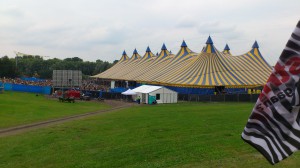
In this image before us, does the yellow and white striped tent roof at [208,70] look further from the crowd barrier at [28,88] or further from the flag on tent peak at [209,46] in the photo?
the crowd barrier at [28,88]

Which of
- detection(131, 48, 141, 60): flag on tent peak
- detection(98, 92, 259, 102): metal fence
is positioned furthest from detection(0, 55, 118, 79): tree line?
detection(98, 92, 259, 102): metal fence

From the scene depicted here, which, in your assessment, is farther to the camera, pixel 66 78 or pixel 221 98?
pixel 66 78

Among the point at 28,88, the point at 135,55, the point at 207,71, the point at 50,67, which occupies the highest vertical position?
Result: the point at 135,55

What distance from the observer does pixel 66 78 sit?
3634cm

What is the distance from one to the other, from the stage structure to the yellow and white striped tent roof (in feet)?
22.4

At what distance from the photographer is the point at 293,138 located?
271 cm

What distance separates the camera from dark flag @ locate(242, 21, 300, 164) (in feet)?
8.54

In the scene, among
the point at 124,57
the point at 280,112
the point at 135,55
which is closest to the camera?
the point at 280,112

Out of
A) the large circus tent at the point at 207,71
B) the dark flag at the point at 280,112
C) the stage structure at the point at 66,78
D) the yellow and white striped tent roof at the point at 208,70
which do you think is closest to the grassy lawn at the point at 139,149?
the dark flag at the point at 280,112

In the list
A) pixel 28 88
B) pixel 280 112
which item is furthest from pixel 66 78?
pixel 280 112

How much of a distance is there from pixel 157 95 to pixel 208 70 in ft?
19.1

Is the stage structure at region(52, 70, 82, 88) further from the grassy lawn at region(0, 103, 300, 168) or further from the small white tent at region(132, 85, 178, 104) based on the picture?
the grassy lawn at region(0, 103, 300, 168)

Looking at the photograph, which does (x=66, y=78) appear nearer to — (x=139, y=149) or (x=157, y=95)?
(x=157, y=95)

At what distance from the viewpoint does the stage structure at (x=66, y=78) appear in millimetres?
35812
